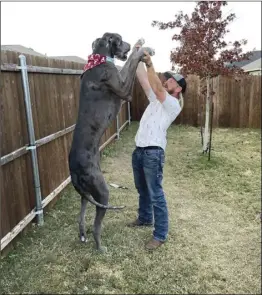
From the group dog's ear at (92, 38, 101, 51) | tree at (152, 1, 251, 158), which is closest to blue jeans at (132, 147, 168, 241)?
dog's ear at (92, 38, 101, 51)

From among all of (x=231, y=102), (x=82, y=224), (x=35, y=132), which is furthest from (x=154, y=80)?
(x=231, y=102)

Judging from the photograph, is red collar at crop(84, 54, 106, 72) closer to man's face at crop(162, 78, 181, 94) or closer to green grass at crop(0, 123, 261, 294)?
man's face at crop(162, 78, 181, 94)

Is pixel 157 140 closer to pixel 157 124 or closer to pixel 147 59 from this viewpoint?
pixel 157 124

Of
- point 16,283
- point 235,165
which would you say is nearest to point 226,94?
point 235,165

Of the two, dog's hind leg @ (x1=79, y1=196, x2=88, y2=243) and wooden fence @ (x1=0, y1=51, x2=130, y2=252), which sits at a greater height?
wooden fence @ (x1=0, y1=51, x2=130, y2=252)

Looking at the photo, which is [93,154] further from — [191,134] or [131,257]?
[191,134]

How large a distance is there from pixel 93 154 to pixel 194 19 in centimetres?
564

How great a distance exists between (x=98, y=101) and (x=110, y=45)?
1.64 feet

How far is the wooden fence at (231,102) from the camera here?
12.2 meters

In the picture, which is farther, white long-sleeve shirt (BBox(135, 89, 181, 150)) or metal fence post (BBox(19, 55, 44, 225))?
metal fence post (BBox(19, 55, 44, 225))

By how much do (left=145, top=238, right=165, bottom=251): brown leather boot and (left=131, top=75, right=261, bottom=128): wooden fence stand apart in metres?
8.88

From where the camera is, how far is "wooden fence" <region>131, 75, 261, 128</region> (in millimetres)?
12164

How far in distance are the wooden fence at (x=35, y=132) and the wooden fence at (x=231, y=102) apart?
744 cm

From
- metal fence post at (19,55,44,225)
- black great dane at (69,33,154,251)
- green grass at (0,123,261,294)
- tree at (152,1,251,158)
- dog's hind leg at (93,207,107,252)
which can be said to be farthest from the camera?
tree at (152,1,251,158)
